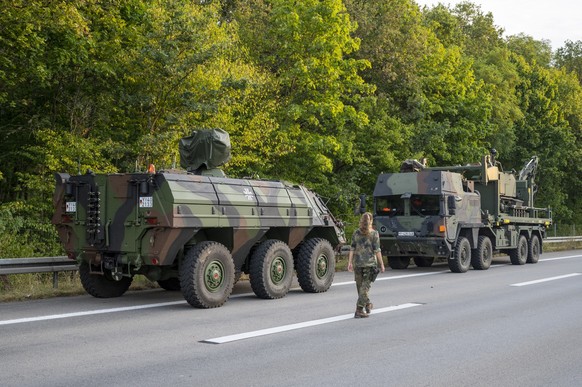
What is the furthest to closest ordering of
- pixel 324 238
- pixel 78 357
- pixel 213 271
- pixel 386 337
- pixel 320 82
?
pixel 320 82 < pixel 324 238 < pixel 213 271 < pixel 386 337 < pixel 78 357

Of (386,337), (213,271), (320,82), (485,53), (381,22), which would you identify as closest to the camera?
(386,337)

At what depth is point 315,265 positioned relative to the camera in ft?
46.1

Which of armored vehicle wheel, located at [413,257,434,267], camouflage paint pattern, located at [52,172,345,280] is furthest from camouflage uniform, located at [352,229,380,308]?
armored vehicle wheel, located at [413,257,434,267]

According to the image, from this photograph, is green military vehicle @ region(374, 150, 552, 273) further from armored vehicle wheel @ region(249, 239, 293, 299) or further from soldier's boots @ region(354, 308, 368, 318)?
soldier's boots @ region(354, 308, 368, 318)

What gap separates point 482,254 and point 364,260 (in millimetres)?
11231

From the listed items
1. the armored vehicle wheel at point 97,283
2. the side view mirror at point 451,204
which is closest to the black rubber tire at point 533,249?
the side view mirror at point 451,204

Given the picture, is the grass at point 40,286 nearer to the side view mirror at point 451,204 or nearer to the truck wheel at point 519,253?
the side view mirror at point 451,204

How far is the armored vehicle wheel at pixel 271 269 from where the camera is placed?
42.2 ft

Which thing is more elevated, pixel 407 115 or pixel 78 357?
pixel 407 115

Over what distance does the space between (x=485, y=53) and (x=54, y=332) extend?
44392 millimetres

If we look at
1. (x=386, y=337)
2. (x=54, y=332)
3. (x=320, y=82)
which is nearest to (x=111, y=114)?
(x=320, y=82)

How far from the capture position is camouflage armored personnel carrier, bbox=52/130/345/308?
37.7 ft

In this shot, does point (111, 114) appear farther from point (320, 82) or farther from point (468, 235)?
point (468, 235)

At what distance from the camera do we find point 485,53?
49.3m
